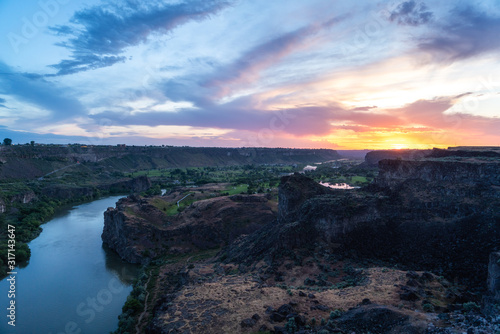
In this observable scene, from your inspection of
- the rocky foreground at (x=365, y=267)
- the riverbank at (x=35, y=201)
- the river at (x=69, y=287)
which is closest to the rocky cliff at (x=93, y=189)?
the riverbank at (x=35, y=201)

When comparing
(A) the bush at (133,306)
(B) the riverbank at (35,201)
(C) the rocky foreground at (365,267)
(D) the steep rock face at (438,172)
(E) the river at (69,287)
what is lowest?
(E) the river at (69,287)

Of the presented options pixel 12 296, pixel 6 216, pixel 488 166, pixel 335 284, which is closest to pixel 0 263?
pixel 12 296

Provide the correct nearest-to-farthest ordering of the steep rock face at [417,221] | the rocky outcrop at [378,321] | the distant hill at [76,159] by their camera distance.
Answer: the rocky outcrop at [378,321], the steep rock face at [417,221], the distant hill at [76,159]

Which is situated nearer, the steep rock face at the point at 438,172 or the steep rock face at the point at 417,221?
the steep rock face at the point at 417,221

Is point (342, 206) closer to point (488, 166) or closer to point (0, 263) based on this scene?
point (488, 166)

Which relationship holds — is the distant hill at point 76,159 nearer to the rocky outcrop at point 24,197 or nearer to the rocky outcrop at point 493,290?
the rocky outcrop at point 24,197
